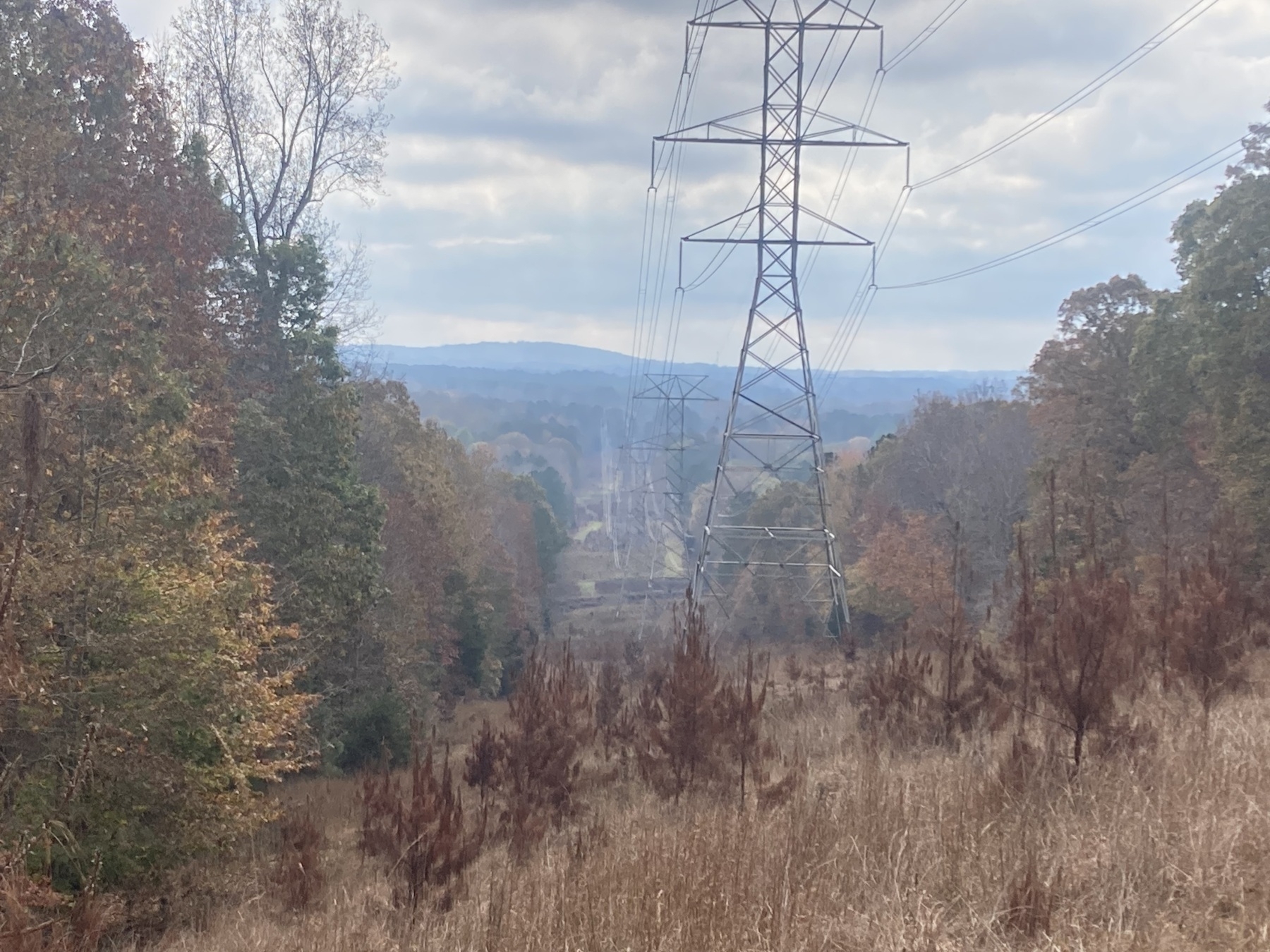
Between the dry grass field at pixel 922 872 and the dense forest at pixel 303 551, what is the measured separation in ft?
1.54

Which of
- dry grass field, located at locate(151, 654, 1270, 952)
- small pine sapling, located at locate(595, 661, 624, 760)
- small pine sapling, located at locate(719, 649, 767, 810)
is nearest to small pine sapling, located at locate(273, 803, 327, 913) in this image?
dry grass field, located at locate(151, 654, 1270, 952)

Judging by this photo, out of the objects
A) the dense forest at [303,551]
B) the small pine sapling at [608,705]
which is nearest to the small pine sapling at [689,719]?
the dense forest at [303,551]

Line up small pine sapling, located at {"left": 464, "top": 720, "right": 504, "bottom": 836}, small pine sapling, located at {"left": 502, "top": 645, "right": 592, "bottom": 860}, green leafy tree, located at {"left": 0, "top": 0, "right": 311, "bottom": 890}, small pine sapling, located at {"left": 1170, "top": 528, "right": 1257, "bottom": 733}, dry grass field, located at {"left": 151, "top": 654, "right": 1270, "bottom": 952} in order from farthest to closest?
small pine sapling, located at {"left": 464, "top": 720, "right": 504, "bottom": 836}, small pine sapling, located at {"left": 502, "top": 645, "right": 592, "bottom": 860}, green leafy tree, located at {"left": 0, "top": 0, "right": 311, "bottom": 890}, small pine sapling, located at {"left": 1170, "top": 528, "right": 1257, "bottom": 733}, dry grass field, located at {"left": 151, "top": 654, "right": 1270, "bottom": 952}

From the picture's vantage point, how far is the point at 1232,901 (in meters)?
4.22

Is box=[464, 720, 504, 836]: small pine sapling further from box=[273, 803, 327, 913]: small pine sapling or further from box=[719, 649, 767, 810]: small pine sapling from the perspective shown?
box=[719, 649, 767, 810]: small pine sapling

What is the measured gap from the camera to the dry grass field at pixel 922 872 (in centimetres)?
424

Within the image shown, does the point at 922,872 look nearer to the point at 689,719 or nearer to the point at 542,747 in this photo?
the point at 689,719

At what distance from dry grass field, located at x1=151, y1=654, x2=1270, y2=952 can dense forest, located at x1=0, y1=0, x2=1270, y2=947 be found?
0.47 meters

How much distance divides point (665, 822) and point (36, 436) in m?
4.41

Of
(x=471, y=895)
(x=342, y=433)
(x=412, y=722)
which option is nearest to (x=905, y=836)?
(x=471, y=895)

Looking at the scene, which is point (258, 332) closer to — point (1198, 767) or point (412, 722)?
point (412, 722)

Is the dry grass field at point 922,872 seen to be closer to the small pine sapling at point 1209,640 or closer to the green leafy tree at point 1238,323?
the small pine sapling at point 1209,640

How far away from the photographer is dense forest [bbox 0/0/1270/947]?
835 centimetres

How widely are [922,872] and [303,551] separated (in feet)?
55.0
